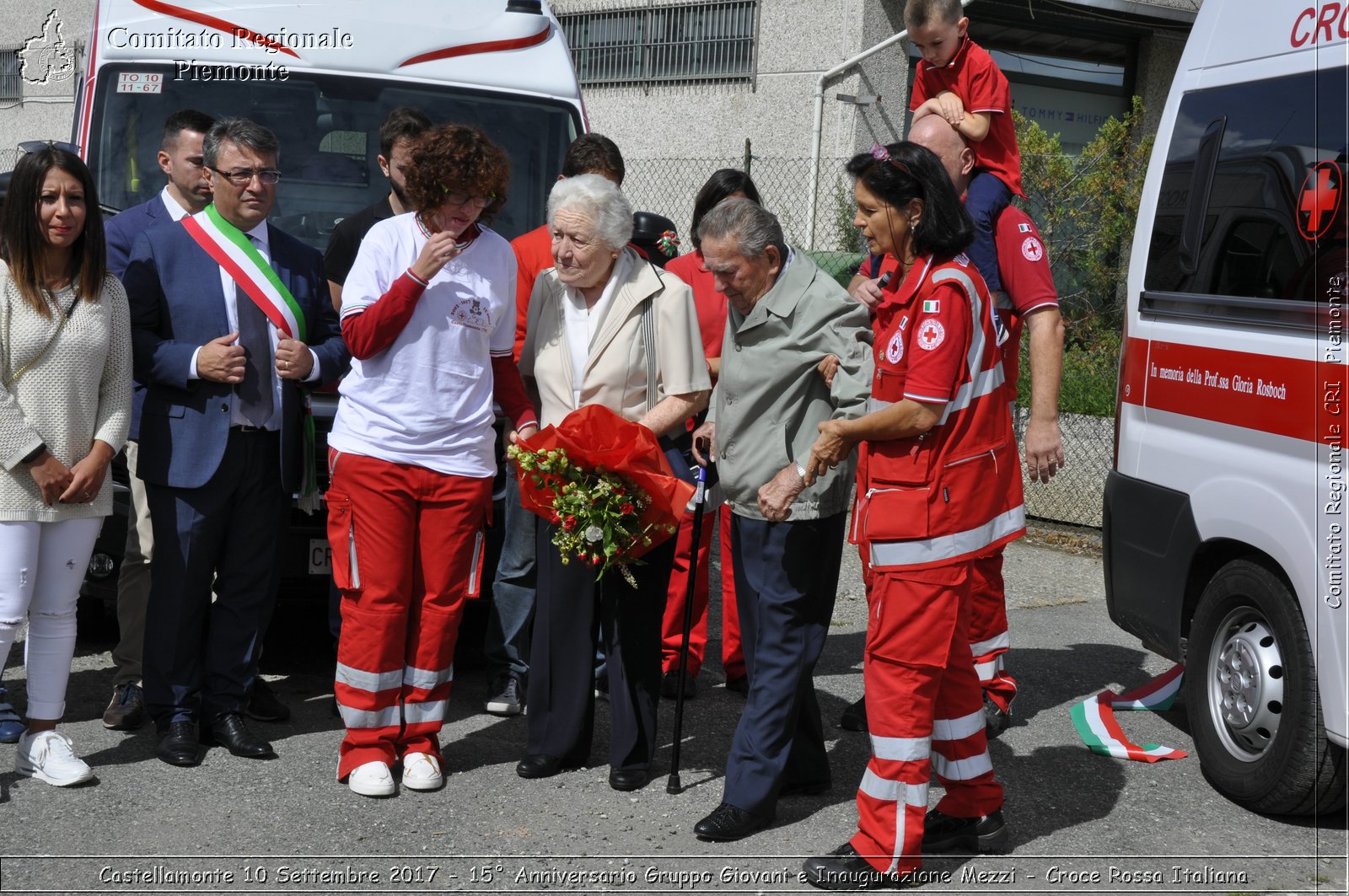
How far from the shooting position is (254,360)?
473 centimetres

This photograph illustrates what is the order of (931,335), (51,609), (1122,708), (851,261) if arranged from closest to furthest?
(931,335) < (51,609) < (1122,708) < (851,261)

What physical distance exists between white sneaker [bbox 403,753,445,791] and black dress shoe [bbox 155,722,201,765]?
77 centimetres

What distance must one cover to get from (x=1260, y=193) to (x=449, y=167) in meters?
2.72

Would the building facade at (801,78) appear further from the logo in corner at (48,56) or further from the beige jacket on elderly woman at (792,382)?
the logo in corner at (48,56)

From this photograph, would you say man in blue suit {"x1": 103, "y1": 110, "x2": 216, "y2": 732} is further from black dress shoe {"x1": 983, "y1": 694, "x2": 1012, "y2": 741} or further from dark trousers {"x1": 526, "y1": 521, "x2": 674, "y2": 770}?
black dress shoe {"x1": 983, "y1": 694, "x2": 1012, "y2": 741}

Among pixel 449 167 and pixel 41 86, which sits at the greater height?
pixel 41 86

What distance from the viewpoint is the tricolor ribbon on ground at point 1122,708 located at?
5082 mm

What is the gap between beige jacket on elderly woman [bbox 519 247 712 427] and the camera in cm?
459

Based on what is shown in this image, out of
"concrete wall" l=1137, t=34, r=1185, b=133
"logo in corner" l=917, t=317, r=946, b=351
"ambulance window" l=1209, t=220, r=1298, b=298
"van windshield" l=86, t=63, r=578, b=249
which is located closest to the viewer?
"logo in corner" l=917, t=317, r=946, b=351

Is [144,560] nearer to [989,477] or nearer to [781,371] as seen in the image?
[781,371]

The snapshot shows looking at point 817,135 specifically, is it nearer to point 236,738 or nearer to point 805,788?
point 805,788

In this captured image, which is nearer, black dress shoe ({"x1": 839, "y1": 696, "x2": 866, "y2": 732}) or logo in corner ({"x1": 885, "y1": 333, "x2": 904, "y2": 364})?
logo in corner ({"x1": 885, "y1": 333, "x2": 904, "y2": 364})

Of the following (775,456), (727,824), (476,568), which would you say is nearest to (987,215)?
(775,456)

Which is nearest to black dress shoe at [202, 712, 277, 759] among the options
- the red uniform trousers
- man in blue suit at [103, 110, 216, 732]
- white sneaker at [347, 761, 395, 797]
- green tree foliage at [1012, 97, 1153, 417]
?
man in blue suit at [103, 110, 216, 732]
